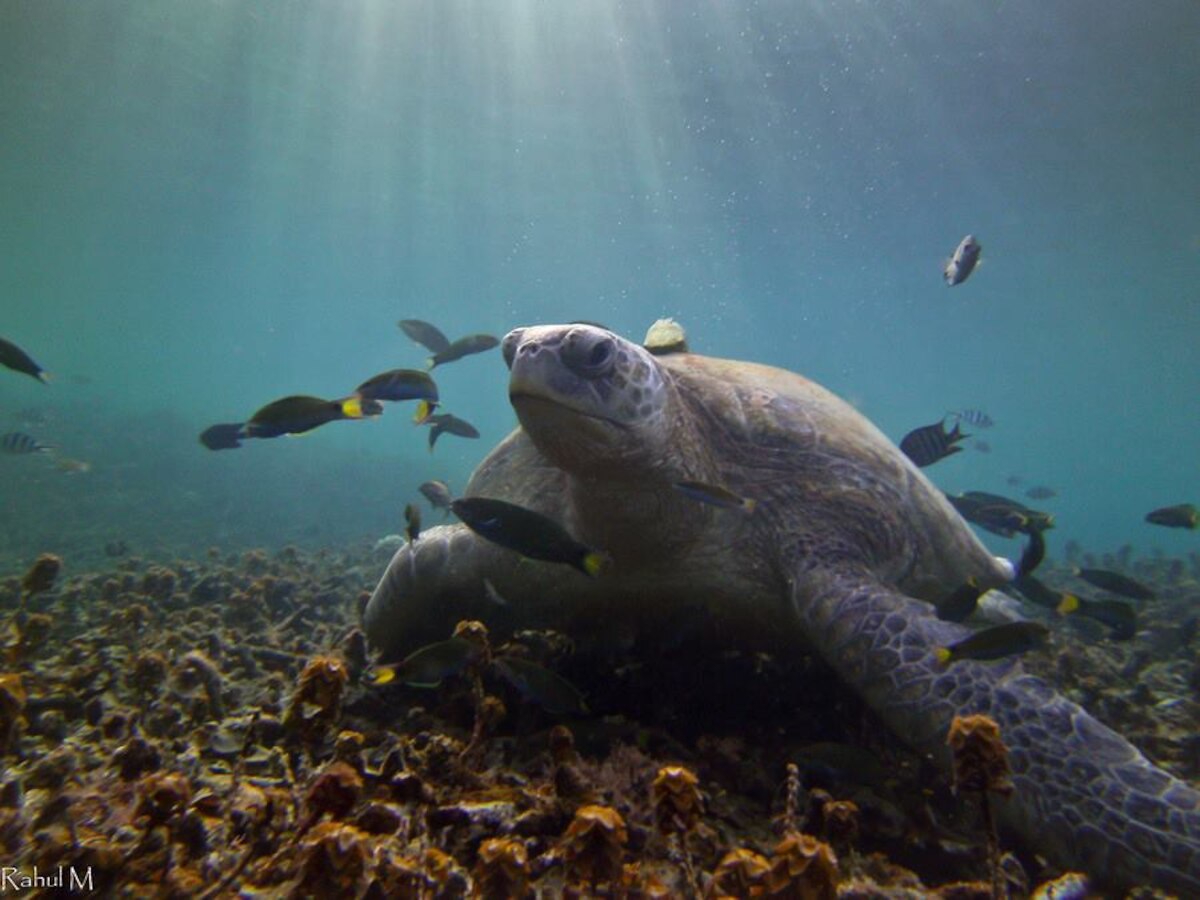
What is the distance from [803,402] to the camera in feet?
13.0

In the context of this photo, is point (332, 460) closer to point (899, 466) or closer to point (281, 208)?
point (281, 208)

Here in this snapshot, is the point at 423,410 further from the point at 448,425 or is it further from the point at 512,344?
the point at 512,344

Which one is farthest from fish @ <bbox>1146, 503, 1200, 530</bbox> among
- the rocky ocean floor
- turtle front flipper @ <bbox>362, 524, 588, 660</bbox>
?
turtle front flipper @ <bbox>362, 524, 588, 660</bbox>

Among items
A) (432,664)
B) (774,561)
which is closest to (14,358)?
(432,664)

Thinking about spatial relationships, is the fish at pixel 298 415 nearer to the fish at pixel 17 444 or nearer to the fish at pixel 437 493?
the fish at pixel 437 493

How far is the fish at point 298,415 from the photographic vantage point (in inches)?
123

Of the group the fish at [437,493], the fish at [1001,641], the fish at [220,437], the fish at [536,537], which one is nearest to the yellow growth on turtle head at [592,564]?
the fish at [536,537]

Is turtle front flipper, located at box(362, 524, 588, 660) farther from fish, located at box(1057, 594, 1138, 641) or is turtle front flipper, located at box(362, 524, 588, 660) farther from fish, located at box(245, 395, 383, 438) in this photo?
fish, located at box(1057, 594, 1138, 641)

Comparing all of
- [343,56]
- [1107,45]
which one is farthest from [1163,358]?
[343,56]

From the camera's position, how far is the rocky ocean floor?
1252 mm

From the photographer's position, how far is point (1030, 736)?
2.19m

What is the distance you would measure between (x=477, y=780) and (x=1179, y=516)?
687 centimetres

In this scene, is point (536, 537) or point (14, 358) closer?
point (536, 537)

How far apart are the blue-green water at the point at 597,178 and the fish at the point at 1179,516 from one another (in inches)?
545
